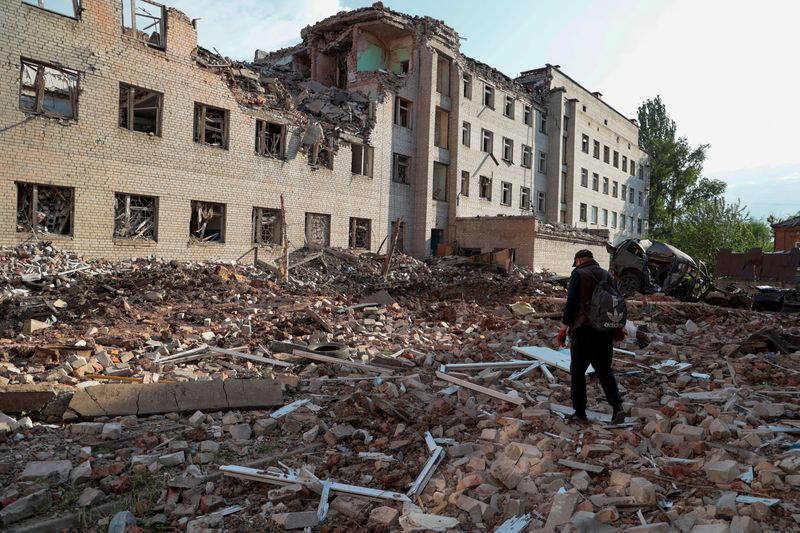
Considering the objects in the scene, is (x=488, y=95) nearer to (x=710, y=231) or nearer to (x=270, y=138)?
(x=270, y=138)

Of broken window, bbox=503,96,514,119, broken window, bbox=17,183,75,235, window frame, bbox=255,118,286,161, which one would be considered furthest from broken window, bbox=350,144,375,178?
broken window, bbox=17,183,75,235

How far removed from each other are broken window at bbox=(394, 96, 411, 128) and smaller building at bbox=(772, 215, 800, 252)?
25.7m

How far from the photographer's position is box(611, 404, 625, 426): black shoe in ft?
17.5

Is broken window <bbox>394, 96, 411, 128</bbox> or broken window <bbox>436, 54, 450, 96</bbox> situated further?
broken window <bbox>436, 54, 450, 96</bbox>

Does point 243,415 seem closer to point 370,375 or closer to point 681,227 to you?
point 370,375

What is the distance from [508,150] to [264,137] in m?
17.8

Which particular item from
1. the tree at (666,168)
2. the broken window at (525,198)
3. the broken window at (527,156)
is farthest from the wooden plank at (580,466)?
the tree at (666,168)

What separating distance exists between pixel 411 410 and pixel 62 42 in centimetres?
1534

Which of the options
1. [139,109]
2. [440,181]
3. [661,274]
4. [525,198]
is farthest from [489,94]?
[139,109]

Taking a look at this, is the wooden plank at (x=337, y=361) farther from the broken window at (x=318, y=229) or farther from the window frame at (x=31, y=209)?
the broken window at (x=318, y=229)

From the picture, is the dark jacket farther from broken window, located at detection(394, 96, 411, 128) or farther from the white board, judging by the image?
broken window, located at detection(394, 96, 411, 128)

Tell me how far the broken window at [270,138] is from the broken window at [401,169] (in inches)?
275

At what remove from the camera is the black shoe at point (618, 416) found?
17.5ft

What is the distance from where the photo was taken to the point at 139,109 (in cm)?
1741
